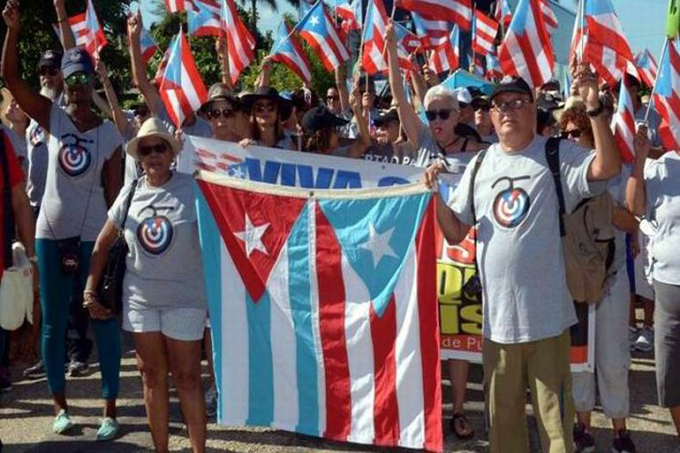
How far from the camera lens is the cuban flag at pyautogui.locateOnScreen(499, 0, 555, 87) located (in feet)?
17.8

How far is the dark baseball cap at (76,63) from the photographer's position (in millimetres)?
5484

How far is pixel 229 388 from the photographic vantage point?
4848 millimetres

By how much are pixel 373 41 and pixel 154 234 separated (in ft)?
14.8

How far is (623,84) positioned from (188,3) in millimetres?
5225

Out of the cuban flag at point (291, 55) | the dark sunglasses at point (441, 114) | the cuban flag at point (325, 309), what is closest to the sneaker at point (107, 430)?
the cuban flag at point (325, 309)

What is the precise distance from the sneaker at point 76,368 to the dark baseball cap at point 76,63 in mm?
2546

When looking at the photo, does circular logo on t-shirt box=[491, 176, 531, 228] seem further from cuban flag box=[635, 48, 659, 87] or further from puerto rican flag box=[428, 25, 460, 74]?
puerto rican flag box=[428, 25, 460, 74]

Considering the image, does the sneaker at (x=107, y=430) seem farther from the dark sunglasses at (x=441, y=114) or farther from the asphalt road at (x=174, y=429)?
the dark sunglasses at (x=441, y=114)

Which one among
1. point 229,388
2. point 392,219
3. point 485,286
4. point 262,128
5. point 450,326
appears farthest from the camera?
point 262,128

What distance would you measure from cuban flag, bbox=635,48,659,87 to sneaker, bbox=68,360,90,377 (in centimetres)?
606

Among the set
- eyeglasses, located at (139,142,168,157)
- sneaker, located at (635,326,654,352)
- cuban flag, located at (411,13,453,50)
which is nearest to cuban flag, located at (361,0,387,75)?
cuban flag, located at (411,13,453,50)

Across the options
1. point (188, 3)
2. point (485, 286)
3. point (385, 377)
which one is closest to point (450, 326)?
point (385, 377)

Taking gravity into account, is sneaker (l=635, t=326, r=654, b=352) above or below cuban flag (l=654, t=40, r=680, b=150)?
below

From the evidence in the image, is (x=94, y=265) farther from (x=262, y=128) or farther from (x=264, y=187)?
(x=262, y=128)
